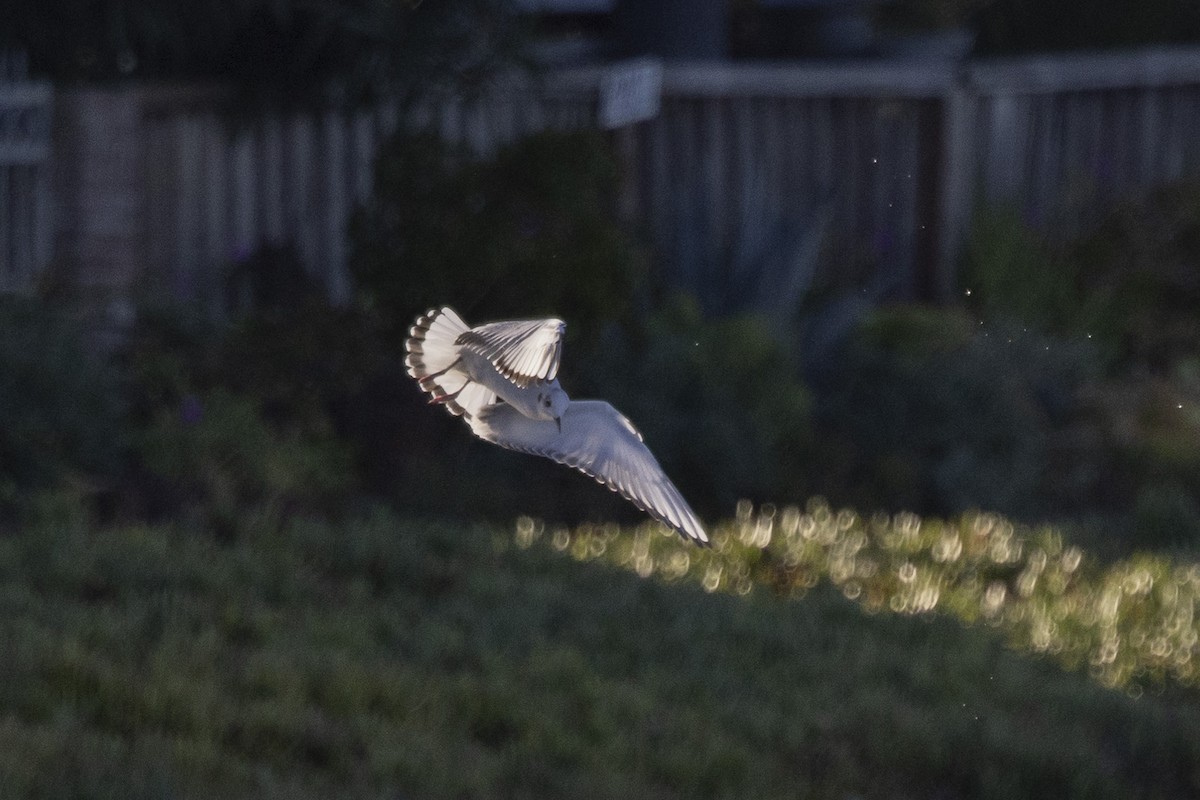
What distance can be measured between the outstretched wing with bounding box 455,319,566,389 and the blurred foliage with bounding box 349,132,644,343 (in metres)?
6.41

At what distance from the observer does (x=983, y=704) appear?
17.1ft

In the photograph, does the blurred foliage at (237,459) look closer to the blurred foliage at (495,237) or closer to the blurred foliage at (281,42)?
the blurred foliage at (495,237)

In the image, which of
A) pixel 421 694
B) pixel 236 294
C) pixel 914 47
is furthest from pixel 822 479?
pixel 914 47

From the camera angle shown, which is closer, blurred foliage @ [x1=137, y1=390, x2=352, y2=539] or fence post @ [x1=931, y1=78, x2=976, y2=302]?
blurred foliage @ [x1=137, y1=390, x2=352, y2=539]

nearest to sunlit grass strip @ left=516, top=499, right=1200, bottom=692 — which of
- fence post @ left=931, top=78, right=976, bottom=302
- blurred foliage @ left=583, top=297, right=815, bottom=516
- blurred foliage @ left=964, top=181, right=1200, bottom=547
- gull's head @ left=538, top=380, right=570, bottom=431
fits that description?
blurred foliage @ left=583, top=297, right=815, bottom=516

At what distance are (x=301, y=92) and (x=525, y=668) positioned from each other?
15.7 feet

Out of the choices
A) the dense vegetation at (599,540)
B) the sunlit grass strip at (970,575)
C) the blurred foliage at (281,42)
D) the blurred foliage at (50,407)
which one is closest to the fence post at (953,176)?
the dense vegetation at (599,540)

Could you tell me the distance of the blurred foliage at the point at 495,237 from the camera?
27.2 feet

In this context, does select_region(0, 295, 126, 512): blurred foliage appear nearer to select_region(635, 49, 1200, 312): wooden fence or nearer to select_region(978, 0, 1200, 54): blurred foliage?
select_region(635, 49, 1200, 312): wooden fence

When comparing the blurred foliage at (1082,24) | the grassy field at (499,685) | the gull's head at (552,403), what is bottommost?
the grassy field at (499,685)

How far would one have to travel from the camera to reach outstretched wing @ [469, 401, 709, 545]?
1.70 m

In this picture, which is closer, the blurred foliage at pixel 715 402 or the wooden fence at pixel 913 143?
the blurred foliage at pixel 715 402

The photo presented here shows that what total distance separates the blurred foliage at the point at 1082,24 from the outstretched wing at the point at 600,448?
47.5 ft

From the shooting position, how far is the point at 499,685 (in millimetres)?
4738
